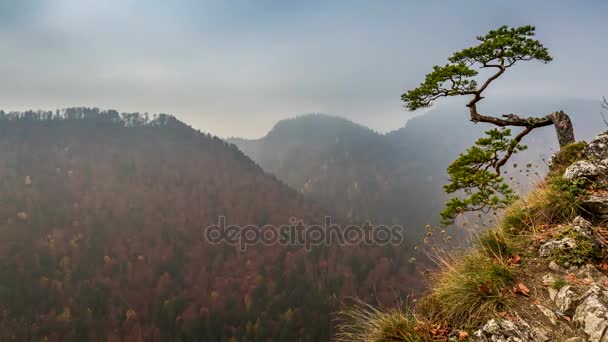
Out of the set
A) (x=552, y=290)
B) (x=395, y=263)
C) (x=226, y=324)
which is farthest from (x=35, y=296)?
(x=552, y=290)

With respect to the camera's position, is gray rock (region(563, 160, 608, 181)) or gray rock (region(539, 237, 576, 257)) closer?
gray rock (region(539, 237, 576, 257))

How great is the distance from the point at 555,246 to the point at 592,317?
1.36 m

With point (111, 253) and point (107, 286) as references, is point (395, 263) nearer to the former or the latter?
point (107, 286)

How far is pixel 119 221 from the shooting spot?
187 m

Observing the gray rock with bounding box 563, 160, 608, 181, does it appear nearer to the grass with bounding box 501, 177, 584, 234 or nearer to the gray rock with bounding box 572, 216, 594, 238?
the grass with bounding box 501, 177, 584, 234

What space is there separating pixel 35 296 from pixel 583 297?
168532 mm

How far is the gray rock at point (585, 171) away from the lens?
6078 mm

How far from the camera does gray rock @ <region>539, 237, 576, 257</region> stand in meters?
4.95

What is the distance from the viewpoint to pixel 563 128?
834 cm

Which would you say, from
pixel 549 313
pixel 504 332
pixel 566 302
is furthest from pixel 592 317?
pixel 504 332

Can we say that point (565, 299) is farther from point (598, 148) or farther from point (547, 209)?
point (598, 148)

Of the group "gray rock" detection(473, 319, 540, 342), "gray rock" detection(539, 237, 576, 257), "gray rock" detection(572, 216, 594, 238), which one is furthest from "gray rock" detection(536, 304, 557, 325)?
Answer: "gray rock" detection(572, 216, 594, 238)

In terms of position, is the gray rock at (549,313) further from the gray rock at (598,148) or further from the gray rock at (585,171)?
the gray rock at (598,148)

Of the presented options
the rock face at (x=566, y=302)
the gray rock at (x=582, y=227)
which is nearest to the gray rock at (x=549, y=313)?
the rock face at (x=566, y=302)
